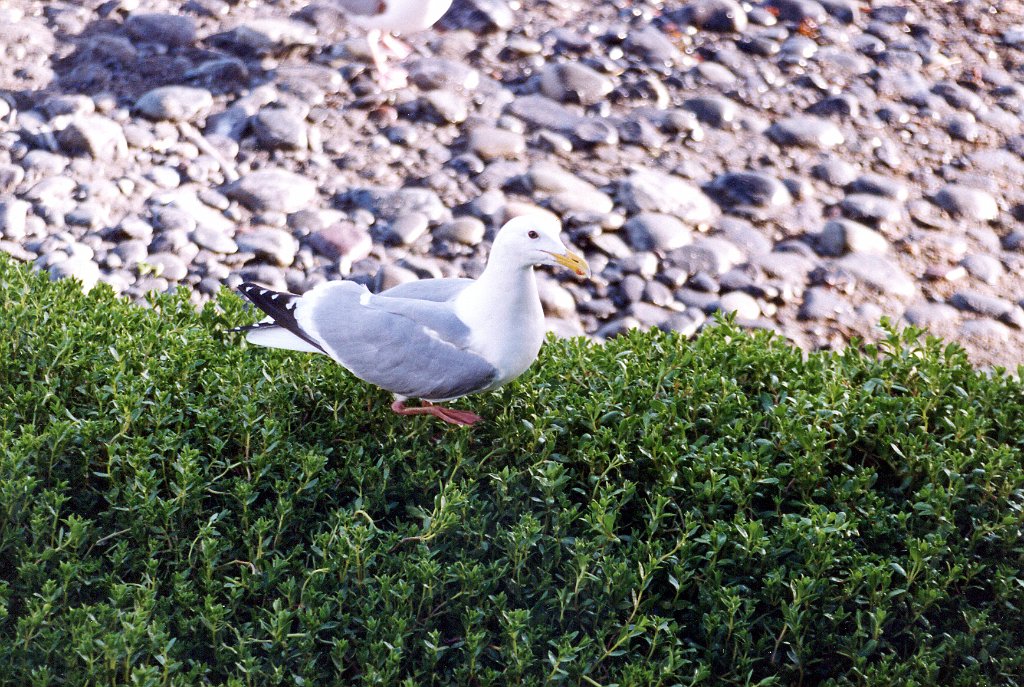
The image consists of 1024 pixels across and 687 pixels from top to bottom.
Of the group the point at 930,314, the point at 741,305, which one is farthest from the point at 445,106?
the point at 930,314

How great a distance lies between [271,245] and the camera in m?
4.68

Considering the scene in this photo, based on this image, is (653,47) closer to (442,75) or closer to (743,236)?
(442,75)

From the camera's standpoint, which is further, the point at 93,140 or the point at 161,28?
the point at 161,28

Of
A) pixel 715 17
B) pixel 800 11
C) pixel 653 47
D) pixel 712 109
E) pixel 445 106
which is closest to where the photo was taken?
pixel 445 106

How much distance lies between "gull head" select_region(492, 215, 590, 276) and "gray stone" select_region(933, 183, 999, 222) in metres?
2.83

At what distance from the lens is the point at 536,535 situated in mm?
2848

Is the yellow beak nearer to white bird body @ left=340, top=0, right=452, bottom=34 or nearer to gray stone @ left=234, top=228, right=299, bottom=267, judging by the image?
gray stone @ left=234, top=228, right=299, bottom=267

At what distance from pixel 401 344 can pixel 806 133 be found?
3.18 m

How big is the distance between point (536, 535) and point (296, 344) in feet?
3.18

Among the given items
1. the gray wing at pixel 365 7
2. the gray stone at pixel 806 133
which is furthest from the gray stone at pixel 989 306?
the gray wing at pixel 365 7

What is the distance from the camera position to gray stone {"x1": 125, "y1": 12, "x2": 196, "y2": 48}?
19.5ft

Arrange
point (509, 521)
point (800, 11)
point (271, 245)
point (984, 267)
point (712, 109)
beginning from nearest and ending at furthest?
point (509, 521)
point (271, 245)
point (984, 267)
point (712, 109)
point (800, 11)

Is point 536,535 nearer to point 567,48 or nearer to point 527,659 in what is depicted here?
point 527,659

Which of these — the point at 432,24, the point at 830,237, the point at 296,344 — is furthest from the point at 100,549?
the point at 432,24
